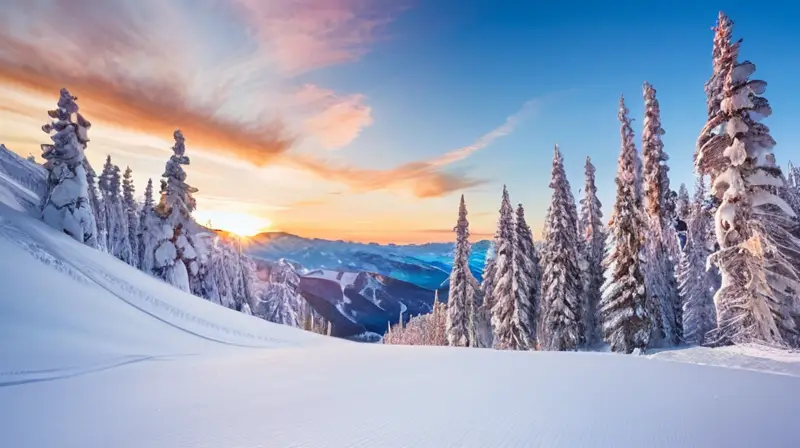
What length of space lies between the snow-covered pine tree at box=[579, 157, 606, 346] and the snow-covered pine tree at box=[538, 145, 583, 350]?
7.86ft

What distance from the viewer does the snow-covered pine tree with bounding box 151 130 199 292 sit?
3027 cm

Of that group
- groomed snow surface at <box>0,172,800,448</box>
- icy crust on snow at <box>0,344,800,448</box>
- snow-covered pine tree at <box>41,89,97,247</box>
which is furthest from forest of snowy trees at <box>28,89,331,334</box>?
icy crust on snow at <box>0,344,800,448</box>

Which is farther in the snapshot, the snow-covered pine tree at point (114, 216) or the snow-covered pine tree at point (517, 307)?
the snow-covered pine tree at point (114, 216)

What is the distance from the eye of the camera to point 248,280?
53.2 metres

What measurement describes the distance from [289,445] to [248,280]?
52072 millimetres

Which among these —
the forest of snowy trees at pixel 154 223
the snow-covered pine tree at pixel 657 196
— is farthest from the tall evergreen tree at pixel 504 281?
the forest of snowy trees at pixel 154 223

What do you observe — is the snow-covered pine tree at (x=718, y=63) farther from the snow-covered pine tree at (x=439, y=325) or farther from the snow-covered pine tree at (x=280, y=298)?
the snow-covered pine tree at (x=280, y=298)

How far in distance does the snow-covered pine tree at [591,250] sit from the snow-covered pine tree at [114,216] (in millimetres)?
52090

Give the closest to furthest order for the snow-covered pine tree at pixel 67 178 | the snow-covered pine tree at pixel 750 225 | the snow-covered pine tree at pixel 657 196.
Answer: the snow-covered pine tree at pixel 750 225 → the snow-covered pine tree at pixel 67 178 → the snow-covered pine tree at pixel 657 196

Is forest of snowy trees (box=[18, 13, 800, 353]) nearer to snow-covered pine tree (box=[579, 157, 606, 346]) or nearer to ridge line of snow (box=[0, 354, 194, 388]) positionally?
snow-covered pine tree (box=[579, 157, 606, 346])

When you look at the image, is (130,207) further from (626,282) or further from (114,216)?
(626,282)

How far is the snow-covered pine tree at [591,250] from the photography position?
3388 centimetres

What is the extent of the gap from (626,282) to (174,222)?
32551mm


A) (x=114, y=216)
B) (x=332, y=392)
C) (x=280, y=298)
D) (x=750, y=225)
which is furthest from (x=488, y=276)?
(x=114, y=216)
